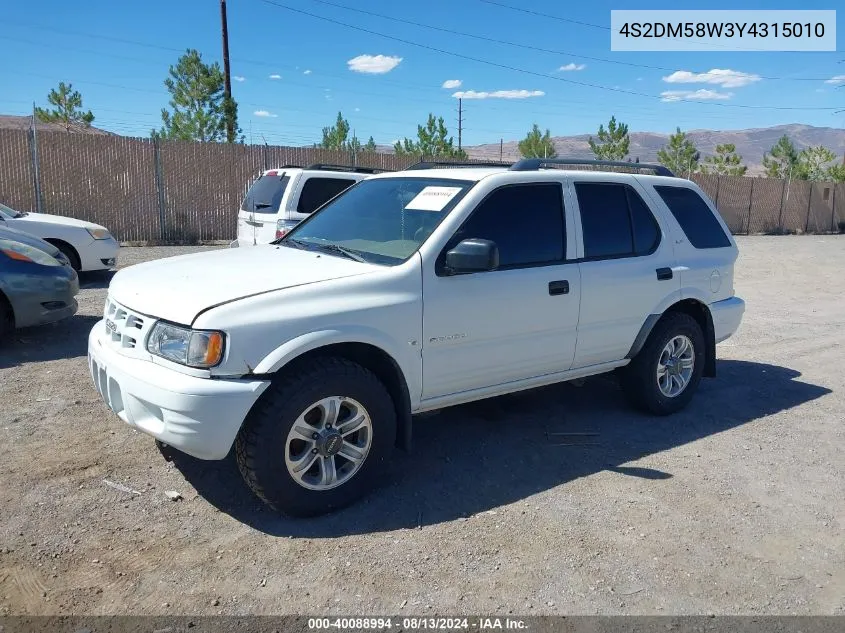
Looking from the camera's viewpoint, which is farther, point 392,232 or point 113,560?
point 392,232

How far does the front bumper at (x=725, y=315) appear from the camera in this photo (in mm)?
5742

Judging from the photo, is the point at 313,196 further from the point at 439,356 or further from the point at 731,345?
the point at 439,356

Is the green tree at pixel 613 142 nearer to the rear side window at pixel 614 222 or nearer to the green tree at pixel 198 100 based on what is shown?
the green tree at pixel 198 100

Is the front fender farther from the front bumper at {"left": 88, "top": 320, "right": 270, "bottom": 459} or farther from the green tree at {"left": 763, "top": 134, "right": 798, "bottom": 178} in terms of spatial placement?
the green tree at {"left": 763, "top": 134, "right": 798, "bottom": 178}

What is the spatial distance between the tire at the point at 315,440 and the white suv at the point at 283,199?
6239mm

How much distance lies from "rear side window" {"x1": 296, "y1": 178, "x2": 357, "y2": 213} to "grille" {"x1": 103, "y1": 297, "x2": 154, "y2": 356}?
6054mm

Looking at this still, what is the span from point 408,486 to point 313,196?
21.8 feet

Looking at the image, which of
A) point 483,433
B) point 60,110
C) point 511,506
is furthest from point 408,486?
point 60,110

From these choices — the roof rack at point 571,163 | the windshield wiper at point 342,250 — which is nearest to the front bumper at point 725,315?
the roof rack at point 571,163

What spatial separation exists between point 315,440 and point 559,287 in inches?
74.7

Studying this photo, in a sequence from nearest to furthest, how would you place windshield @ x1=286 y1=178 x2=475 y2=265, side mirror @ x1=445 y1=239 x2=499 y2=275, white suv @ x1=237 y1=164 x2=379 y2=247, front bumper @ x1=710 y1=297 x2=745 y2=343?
side mirror @ x1=445 y1=239 x2=499 y2=275 < windshield @ x1=286 y1=178 x2=475 y2=265 < front bumper @ x1=710 y1=297 x2=745 y2=343 < white suv @ x1=237 y1=164 x2=379 y2=247

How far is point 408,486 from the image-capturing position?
4160 millimetres

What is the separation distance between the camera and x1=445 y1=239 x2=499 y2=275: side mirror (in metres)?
3.91

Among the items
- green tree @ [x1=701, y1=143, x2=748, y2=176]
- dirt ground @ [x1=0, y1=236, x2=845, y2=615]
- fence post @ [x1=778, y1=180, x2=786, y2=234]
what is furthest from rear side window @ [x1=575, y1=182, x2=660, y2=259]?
green tree @ [x1=701, y1=143, x2=748, y2=176]
